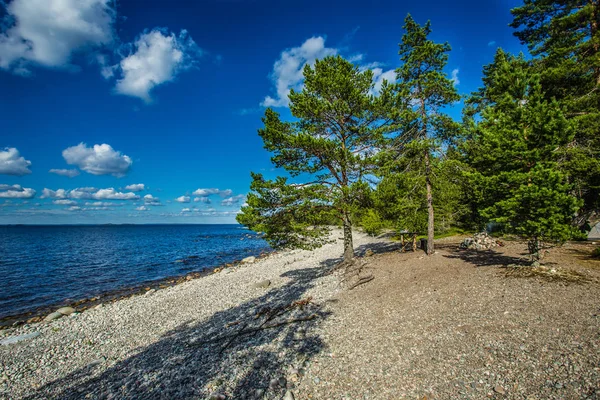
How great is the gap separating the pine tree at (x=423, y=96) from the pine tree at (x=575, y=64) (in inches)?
234

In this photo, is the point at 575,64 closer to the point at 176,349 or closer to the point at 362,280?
the point at 362,280

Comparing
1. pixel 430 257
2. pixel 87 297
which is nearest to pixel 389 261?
pixel 430 257

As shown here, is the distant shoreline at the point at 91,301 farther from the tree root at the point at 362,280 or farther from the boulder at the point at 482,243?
the boulder at the point at 482,243

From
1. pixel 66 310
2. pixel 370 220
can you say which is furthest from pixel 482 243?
pixel 66 310

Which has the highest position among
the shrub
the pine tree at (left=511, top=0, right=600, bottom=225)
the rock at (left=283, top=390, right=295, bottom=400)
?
the pine tree at (left=511, top=0, right=600, bottom=225)

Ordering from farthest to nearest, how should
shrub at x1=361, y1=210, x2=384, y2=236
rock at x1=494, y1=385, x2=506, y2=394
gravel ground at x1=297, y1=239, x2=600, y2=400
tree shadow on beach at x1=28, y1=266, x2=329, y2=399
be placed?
shrub at x1=361, y1=210, x2=384, y2=236 → tree shadow on beach at x1=28, y1=266, x2=329, y2=399 → gravel ground at x1=297, y1=239, x2=600, y2=400 → rock at x1=494, y1=385, x2=506, y2=394

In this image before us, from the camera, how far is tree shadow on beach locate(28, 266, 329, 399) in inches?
253

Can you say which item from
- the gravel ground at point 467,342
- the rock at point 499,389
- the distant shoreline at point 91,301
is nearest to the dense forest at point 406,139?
the gravel ground at point 467,342

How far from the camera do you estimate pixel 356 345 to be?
289 inches

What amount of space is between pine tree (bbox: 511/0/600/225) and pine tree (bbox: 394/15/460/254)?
595 cm

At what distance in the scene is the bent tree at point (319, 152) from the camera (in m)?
14.3

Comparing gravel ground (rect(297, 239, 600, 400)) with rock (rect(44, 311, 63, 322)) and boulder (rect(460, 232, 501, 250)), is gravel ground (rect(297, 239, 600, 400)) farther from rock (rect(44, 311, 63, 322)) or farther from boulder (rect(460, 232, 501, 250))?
rock (rect(44, 311, 63, 322))

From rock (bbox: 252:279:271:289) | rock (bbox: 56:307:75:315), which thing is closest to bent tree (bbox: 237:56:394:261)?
rock (bbox: 252:279:271:289)

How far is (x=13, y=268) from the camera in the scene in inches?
1325
